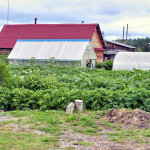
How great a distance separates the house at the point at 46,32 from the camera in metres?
27.8

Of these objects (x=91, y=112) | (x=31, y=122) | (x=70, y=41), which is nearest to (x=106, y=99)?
(x=91, y=112)

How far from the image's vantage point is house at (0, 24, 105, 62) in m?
27.8

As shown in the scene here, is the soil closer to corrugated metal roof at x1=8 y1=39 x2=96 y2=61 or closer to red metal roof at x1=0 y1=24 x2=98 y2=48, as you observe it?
corrugated metal roof at x1=8 y1=39 x2=96 y2=61

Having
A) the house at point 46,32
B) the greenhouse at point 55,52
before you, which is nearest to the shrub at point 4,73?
the greenhouse at point 55,52

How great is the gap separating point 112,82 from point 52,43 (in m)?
14.3

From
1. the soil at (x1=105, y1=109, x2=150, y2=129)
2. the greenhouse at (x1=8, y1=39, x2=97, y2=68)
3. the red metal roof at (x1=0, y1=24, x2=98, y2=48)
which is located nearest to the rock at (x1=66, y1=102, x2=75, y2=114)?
the soil at (x1=105, y1=109, x2=150, y2=129)

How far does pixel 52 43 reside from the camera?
2392 cm

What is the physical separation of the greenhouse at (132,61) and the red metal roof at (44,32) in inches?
230

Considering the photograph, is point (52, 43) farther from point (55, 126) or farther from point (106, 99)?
point (55, 126)

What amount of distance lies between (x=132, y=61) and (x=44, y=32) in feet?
37.2

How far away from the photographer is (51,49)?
2320 cm

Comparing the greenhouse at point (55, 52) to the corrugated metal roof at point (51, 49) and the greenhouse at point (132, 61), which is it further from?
the greenhouse at point (132, 61)

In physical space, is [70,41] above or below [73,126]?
above

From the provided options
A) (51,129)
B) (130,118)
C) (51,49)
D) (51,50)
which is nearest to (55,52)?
(51,50)
